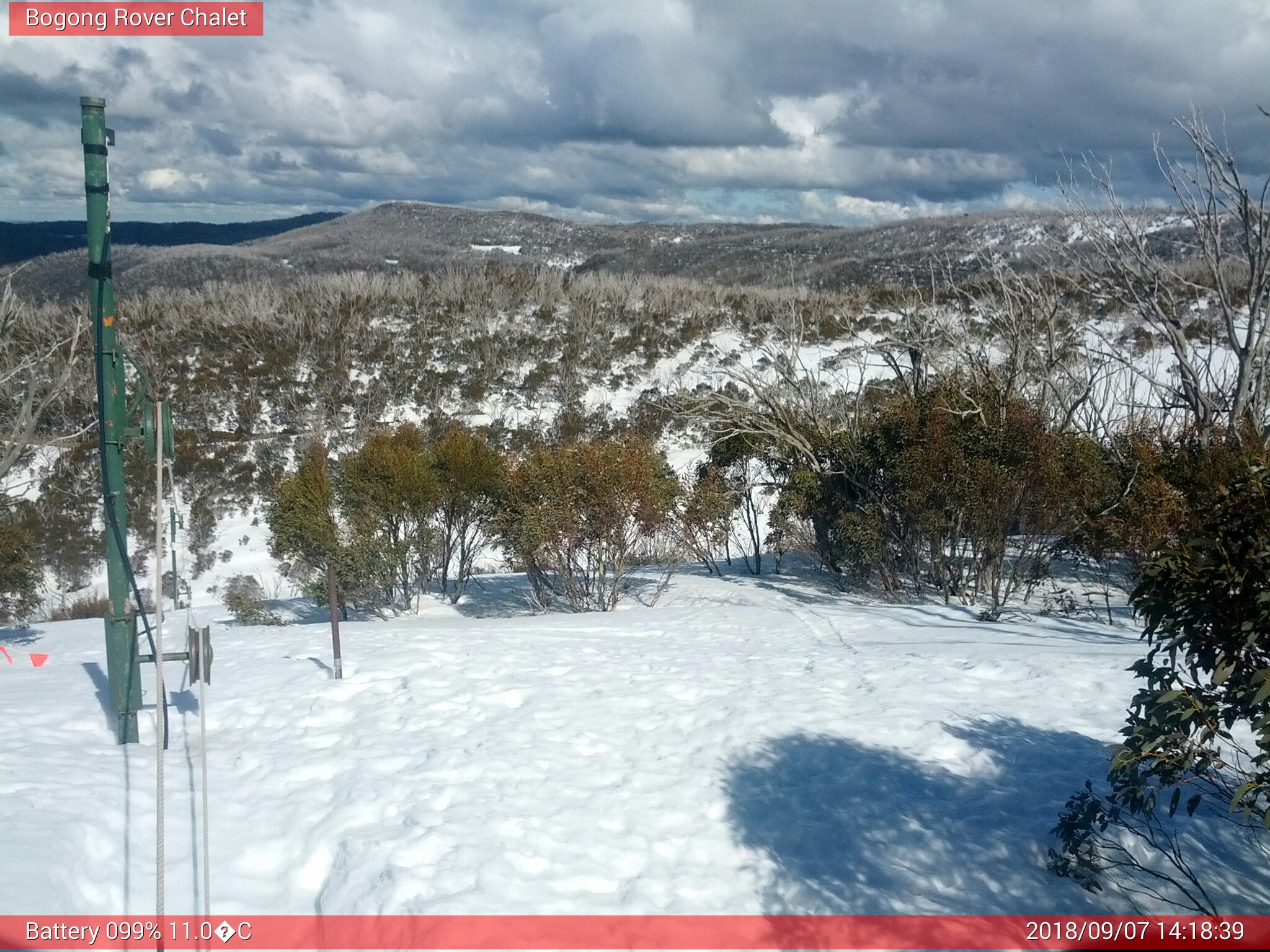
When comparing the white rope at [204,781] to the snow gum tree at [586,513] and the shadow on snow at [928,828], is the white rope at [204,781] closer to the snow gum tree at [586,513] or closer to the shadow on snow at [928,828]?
the shadow on snow at [928,828]

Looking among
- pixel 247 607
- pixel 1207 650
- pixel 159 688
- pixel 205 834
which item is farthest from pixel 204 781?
pixel 247 607

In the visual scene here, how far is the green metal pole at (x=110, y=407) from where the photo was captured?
5.41 m

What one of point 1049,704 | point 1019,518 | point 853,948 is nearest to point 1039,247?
point 1019,518

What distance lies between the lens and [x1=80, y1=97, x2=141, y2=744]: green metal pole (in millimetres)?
5406

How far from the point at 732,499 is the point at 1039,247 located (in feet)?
18.5

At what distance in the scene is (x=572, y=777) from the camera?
5.90 meters

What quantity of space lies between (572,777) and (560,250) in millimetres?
77663

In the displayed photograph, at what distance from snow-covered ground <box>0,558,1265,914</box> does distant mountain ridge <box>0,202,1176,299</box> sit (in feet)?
95.1

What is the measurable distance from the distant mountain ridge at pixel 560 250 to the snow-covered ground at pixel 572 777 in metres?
29.0

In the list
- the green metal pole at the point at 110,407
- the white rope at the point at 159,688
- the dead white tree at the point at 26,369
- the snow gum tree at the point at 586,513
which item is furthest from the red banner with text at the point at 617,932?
the snow gum tree at the point at 586,513

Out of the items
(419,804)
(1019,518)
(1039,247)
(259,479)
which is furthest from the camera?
(259,479)

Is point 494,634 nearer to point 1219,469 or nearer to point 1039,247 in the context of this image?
point 1219,469

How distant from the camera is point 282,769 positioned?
5934mm

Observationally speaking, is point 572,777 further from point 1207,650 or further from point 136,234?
point 136,234
